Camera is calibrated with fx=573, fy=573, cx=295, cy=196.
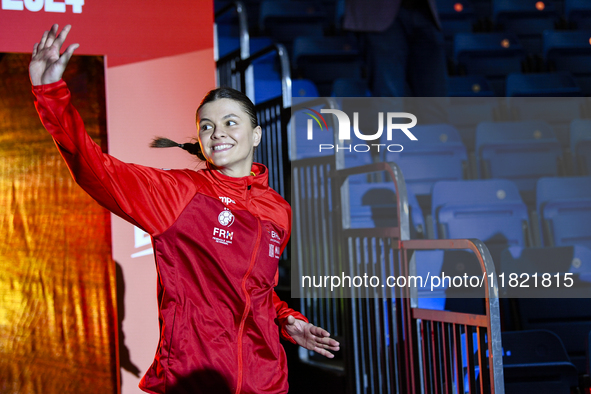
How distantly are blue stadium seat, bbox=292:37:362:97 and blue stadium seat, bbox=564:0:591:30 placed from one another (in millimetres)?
2683

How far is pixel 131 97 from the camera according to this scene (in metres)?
2.31

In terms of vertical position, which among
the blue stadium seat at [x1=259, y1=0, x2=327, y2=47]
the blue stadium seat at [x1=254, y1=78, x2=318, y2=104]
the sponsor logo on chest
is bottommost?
the sponsor logo on chest

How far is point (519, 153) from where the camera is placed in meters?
4.36

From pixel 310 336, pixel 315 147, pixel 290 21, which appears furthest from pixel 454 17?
pixel 310 336

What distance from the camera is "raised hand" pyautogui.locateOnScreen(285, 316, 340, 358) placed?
1696 mm

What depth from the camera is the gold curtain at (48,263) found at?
7.15 ft

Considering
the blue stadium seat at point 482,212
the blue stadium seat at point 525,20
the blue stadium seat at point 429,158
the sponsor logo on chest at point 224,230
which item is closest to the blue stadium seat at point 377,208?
the blue stadium seat at point 482,212

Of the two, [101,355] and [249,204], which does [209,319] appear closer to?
[249,204]

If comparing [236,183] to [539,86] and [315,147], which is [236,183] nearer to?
[315,147]

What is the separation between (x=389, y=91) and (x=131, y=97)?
2.17 metres

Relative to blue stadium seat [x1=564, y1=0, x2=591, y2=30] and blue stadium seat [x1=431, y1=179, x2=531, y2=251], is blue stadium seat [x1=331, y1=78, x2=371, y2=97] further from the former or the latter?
blue stadium seat [x1=564, y1=0, x2=591, y2=30]

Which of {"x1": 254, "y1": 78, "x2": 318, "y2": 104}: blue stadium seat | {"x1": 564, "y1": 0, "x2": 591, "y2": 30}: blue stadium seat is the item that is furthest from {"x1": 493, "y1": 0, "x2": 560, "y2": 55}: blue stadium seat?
{"x1": 254, "y1": 78, "x2": 318, "y2": 104}: blue stadium seat

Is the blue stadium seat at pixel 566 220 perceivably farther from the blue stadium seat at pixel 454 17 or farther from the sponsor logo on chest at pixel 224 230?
the blue stadium seat at pixel 454 17

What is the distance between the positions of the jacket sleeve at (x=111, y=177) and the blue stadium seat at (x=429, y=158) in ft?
9.12
